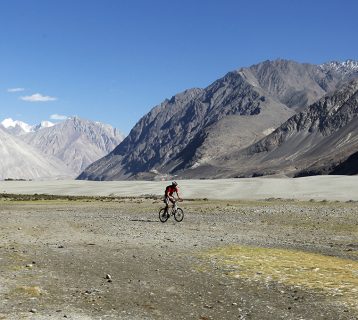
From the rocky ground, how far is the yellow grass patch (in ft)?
0.11

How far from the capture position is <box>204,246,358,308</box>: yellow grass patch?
15372 mm

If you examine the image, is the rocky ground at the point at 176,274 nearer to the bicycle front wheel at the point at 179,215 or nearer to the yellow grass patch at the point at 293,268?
the yellow grass patch at the point at 293,268

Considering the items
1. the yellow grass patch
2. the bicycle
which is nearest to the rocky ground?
the yellow grass patch

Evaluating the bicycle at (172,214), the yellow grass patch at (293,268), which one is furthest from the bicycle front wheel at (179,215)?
the yellow grass patch at (293,268)

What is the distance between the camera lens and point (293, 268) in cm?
1848

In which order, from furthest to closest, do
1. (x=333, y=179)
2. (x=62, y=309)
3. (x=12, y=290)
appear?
(x=333, y=179) < (x=12, y=290) < (x=62, y=309)

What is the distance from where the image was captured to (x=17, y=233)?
29672 mm

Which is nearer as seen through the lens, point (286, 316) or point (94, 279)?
point (286, 316)

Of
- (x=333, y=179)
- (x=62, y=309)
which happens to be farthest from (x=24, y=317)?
(x=333, y=179)

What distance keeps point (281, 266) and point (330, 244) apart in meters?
9.07

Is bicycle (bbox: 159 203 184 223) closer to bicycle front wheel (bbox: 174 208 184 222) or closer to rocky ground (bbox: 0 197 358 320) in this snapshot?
bicycle front wheel (bbox: 174 208 184 222)

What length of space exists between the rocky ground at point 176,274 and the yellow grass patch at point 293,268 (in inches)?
1.4

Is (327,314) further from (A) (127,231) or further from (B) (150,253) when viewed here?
(A) (127,231)

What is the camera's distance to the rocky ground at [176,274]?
42.7 feet
